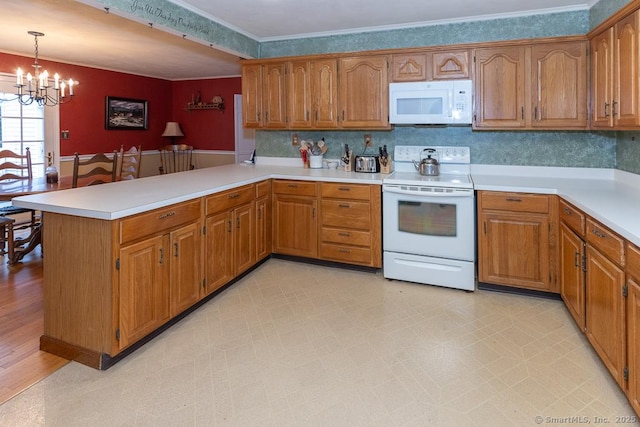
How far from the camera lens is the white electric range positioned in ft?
10.6

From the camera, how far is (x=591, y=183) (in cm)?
314

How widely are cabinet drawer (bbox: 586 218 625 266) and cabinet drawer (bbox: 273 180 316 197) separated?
7.32 feet

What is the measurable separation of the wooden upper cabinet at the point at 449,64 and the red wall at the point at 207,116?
4443 millimetres

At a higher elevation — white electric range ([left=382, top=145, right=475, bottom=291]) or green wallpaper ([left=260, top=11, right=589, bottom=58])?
green wallpaper ([left=260, top=11, right=589, bottom=58])

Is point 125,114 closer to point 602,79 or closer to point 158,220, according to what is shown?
point 158,220

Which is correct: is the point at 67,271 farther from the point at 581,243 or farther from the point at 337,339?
the point at 581,243

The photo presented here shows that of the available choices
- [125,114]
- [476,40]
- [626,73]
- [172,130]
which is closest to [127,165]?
[125,114]

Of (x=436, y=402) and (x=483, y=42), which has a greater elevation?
(x=483, y=42)

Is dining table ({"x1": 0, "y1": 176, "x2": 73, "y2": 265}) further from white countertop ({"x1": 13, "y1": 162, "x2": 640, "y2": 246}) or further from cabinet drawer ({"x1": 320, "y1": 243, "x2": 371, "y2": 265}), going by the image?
cabinet drawer ({"x1": 320, "y1": 243, "x2": 371, "y2": 265})

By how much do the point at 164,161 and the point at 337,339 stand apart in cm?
628

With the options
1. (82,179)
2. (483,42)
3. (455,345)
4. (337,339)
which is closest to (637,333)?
(455,345)

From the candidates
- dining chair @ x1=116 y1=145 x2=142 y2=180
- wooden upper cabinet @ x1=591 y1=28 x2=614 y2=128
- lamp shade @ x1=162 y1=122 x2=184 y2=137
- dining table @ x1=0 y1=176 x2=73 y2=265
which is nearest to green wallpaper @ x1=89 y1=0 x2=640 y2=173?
wooden upper cabinet @ x1=591 y1=28 x2=614 y2=128

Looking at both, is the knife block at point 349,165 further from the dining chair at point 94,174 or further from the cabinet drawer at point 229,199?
the dining chair at point 94,174

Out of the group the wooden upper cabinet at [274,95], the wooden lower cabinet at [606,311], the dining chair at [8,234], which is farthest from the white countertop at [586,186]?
the dining chair at [8,234]
